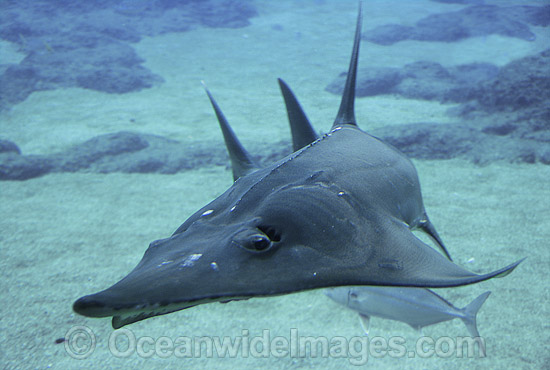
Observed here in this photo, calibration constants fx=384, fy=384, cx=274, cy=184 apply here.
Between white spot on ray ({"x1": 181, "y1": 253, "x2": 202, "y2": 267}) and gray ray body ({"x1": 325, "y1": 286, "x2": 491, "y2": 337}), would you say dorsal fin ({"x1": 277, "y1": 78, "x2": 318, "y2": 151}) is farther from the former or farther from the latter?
white spot on ray ({"x1": 181, "y1": 253, "x2": 202, "y2": 267})

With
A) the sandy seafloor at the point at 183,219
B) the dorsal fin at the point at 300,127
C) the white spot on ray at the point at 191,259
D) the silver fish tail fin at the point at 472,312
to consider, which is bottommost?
the sandy seafloor at the point at 183,219

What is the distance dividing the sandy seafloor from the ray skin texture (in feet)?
6.08

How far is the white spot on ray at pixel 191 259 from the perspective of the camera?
3.75 feet

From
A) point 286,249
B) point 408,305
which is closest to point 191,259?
point 286,249

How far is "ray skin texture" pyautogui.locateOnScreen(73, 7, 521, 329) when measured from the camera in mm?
1045

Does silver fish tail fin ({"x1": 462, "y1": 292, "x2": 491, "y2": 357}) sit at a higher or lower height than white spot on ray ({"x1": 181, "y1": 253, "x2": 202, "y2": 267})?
lower

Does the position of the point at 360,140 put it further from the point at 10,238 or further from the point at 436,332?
the point at 10,238

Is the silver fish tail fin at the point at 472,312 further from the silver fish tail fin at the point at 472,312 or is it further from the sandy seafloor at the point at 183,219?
the sandy seafloor at the point at 183,219

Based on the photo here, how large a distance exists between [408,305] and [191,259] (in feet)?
5.96

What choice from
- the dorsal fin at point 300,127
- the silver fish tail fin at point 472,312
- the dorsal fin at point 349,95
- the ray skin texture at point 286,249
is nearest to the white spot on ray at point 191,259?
the ray skin texture at point 286,249

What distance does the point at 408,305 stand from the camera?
2.49 m

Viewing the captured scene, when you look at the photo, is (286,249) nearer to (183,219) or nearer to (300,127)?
(300,127)

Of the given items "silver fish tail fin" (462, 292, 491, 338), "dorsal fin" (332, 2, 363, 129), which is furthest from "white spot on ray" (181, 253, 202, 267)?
"silver fish tail fin" (462, 292, 491, 338)

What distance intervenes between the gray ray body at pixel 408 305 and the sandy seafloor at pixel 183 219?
0.59 meters
